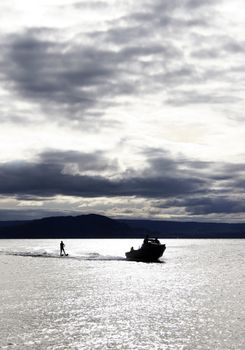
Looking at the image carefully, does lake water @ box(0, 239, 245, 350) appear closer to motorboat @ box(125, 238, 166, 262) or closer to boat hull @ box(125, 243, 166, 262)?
motorboat @ box(125, 238, 166, 262)

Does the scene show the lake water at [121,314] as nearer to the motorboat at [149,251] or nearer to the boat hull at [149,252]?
the motorboat at [149,251]

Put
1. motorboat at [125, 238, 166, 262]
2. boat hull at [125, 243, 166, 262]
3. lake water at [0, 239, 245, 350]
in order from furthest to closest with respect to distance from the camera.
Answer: boat hull at [125, 243, 166, 262]
motorboat at [125, 238, 166, 262]
lake water at [0, 239, 245, 350]

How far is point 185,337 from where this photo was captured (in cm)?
4694

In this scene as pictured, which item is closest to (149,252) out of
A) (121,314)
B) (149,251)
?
(149,251)

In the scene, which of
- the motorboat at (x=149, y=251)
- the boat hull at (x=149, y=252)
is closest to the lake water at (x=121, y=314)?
the motorboat at (x=149, y=251)

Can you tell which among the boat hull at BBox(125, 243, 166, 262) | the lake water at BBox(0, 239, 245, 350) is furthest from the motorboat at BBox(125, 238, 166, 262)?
the lake water at BBox(0, 239, 245, 350)

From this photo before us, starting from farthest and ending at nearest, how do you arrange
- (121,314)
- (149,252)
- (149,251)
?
(149,252)
(149,251)
(121,314)

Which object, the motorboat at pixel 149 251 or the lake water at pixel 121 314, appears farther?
the motorboat at pixel 149 251

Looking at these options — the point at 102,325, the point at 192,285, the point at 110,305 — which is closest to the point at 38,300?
the point at 110,305

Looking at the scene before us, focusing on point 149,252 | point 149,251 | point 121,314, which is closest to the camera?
point 121,314

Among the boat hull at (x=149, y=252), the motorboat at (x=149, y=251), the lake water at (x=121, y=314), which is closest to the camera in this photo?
the lake water at (x=121, y=314)

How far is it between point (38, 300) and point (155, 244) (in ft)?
203

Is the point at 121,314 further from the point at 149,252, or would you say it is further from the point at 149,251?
the point at 149,252

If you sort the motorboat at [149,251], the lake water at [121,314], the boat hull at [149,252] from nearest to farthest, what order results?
1. the lake water at [121,314]
2. the motorboat at [149,251]
3. the boat hull at [149,252]
